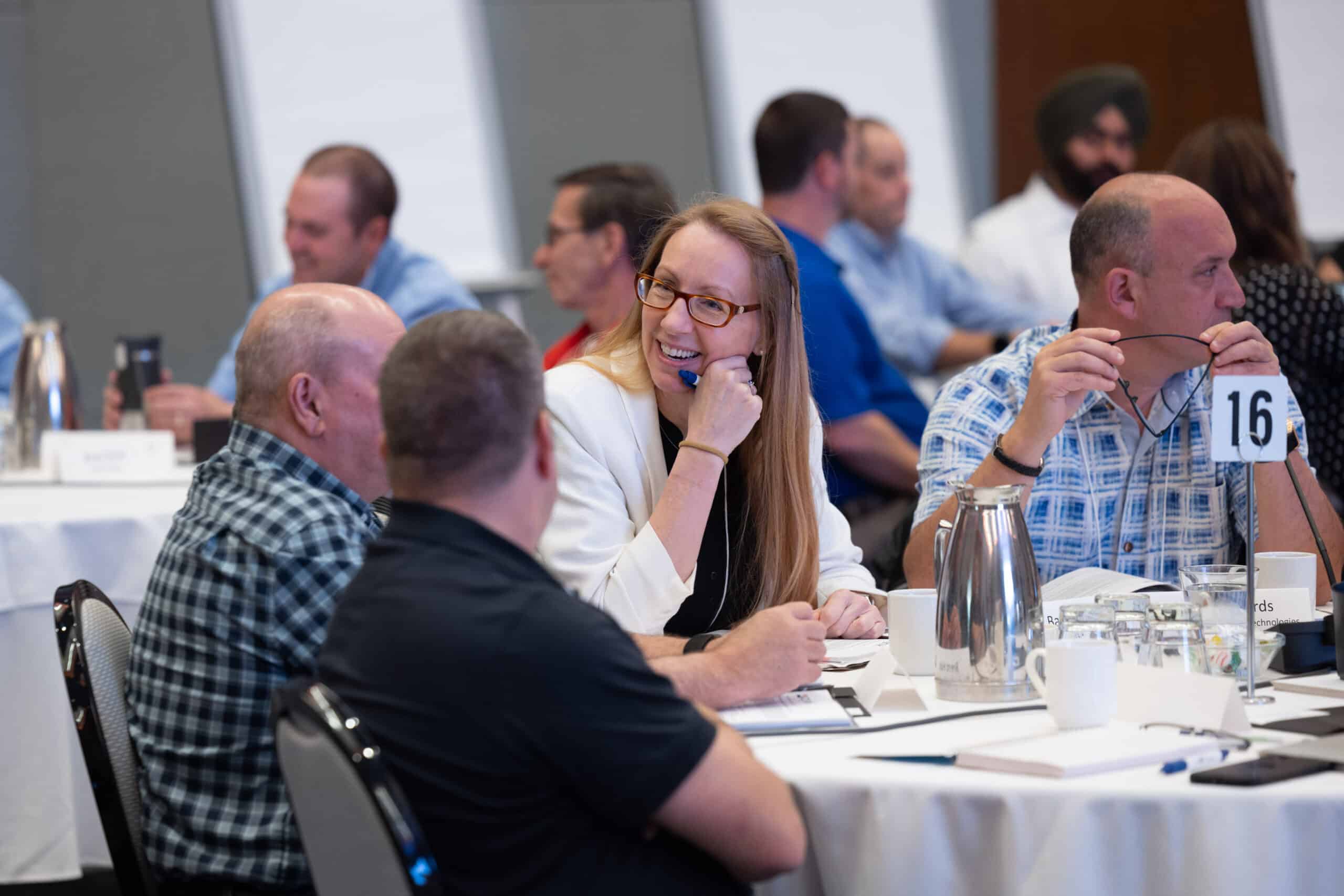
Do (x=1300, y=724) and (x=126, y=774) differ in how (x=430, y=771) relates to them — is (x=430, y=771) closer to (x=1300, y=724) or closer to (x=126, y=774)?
(x=126, y=774)

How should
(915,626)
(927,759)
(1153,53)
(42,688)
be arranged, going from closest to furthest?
(927,759) → (915,626) → (42,688) → (1153,53)

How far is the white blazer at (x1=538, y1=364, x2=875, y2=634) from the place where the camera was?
1.97 meters

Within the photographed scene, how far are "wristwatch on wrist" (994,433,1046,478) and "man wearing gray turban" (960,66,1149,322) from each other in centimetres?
271

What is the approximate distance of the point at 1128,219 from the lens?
94.6 inches

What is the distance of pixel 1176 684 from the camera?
1459 millimetres

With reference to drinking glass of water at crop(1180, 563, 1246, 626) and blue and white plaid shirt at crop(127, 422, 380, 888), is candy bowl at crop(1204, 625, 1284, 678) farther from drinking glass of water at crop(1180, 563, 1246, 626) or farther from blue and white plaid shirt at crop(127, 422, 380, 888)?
blue and white plaid shirt at crop(127, 422, 380, 888)

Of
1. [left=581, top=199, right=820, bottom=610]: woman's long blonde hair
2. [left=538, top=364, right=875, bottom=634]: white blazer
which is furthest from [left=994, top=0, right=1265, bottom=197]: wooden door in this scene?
[left=538, top=364, right=875, bottom=634]: white blazer

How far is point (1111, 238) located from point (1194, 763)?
128cm

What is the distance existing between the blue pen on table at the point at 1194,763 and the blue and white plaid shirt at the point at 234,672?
0.84 metres

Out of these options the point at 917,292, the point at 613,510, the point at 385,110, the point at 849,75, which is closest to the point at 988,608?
the point at 613,510

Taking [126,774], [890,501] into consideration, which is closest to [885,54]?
[890,501]

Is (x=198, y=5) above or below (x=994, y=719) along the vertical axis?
above

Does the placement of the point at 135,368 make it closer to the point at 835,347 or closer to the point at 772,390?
the point at 835,347

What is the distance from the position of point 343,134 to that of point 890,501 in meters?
3.62
